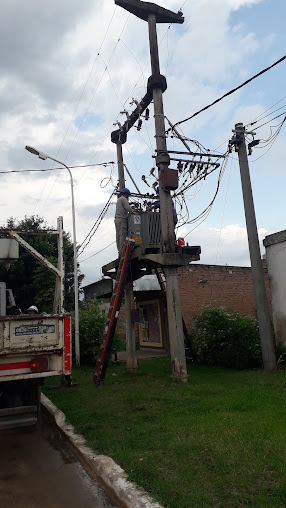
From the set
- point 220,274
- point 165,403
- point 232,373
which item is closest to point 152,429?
point 165,403

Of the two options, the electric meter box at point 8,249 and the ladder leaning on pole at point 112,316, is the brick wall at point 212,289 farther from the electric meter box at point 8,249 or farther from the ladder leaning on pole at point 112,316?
the electric meter box at point 8,249

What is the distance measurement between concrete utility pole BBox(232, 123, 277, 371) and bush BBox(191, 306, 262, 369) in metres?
0.70

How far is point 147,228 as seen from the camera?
10328 mm

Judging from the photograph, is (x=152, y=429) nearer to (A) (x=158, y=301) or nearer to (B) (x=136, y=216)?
(B) (x=136, y=216)

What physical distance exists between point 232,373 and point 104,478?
6.20 m

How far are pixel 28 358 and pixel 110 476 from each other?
211cm

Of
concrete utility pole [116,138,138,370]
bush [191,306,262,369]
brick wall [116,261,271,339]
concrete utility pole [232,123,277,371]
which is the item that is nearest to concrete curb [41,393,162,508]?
concrete utility pole [116,138,138,370]

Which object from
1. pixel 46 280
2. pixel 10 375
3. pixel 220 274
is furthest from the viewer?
pixel 220 274

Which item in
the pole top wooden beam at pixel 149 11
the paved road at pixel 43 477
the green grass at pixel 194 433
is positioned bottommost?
the paved road at pixel 43 477

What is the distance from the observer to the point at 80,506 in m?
4.04

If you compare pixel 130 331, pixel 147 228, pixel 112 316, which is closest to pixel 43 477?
pixel 112 316

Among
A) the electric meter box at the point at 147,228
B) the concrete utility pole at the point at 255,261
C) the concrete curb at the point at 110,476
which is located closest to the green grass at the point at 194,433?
the concrete curb at the point at 110,476

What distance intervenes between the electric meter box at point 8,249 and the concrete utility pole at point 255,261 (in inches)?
248

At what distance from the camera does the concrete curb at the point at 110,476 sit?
3797mm
